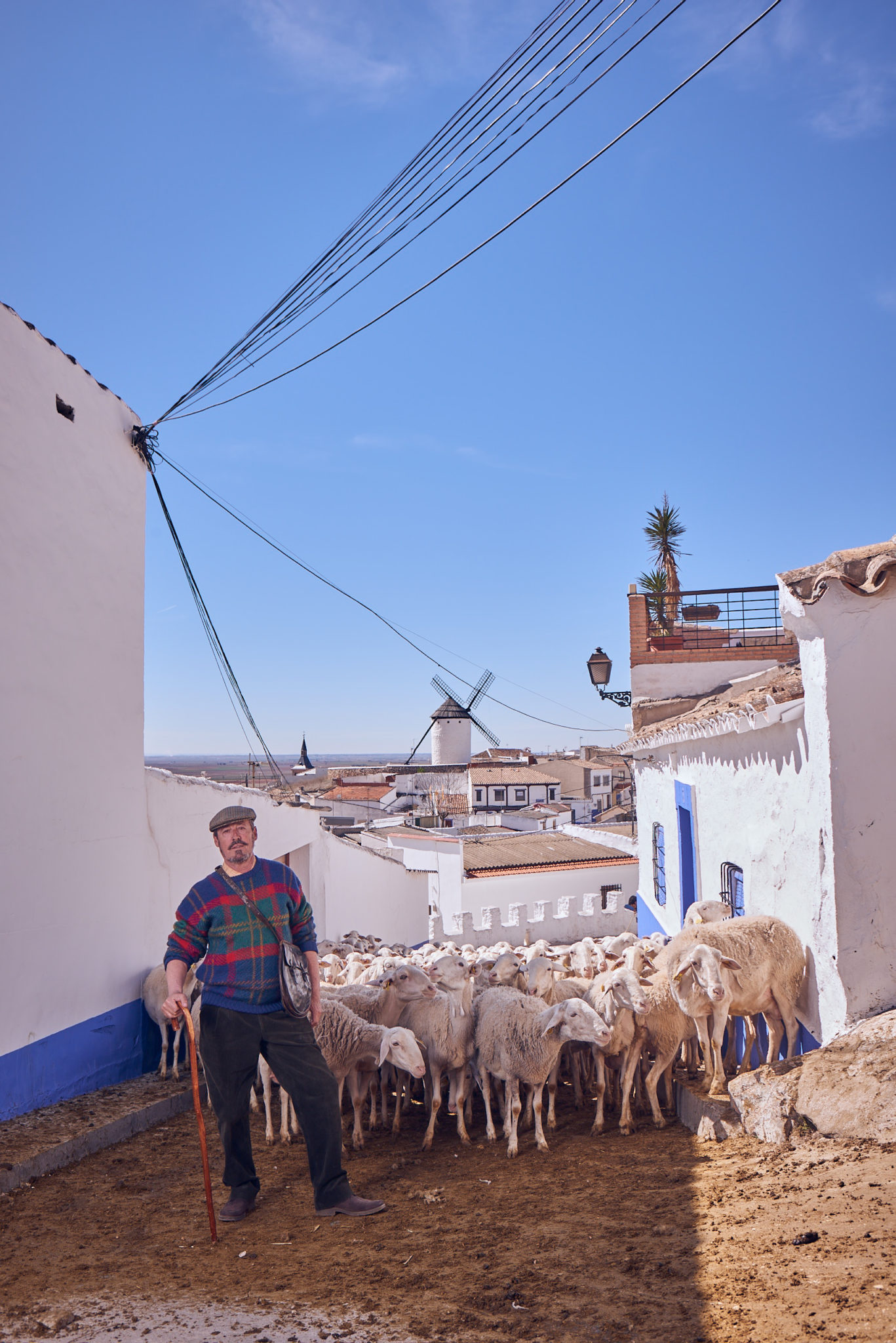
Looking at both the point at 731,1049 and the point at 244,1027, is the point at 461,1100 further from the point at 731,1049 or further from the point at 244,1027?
the point at 244,1027

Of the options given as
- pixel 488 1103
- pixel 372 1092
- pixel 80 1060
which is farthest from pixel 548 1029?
pixel 80 1060

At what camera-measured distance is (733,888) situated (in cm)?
869

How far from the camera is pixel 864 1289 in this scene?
3.17 meters

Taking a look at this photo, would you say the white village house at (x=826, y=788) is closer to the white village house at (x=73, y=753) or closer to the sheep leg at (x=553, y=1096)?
the sheep leg at (x=553, y=1096)

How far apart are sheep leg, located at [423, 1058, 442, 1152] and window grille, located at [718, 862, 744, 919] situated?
339 centimetres

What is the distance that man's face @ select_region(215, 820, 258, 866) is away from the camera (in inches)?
186

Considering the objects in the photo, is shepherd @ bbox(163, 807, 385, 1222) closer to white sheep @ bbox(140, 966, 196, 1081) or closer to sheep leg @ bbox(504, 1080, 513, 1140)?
sheep leg @ bbox(504, 1080, 513, 1140)

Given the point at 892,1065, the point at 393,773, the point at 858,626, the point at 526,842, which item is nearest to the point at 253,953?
the point at 892,1065

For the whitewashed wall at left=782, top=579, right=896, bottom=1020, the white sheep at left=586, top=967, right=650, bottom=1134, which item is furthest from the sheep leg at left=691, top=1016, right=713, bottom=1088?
the whitewashed wall at left=782, top=579, right=896, bottom=1020

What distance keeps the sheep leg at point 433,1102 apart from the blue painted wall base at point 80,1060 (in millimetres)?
2630

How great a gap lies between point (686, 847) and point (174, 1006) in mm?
8071

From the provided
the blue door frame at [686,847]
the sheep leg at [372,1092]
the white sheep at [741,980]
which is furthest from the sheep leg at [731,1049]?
the blue door frame at [686,847]

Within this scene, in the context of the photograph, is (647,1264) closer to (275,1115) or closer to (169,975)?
(169,975)

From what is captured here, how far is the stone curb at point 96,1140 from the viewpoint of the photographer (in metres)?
5.11
